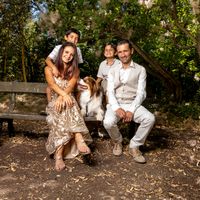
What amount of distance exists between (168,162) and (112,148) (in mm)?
780

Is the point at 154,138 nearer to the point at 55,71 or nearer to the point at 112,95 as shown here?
the point at 112,95

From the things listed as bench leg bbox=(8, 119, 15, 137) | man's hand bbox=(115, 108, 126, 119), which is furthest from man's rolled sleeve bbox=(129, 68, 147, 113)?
bench leg bbox=(8, 119, 15, 137)

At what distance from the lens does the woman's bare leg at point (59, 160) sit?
4.78 metres

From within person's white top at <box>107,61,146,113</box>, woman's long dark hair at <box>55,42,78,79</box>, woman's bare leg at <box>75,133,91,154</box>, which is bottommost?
woman's bare leg at <box>75,133,91,154</box>

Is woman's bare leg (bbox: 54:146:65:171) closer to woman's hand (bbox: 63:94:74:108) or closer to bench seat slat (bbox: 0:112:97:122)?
woman's hand (bbox: 63:94:74:108)

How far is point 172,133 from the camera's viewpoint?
7008mm

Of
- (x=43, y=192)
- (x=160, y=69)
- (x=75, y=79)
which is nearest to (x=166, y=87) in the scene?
(x=160, y=69)

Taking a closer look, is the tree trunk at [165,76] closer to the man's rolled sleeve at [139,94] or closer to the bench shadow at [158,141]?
the bench shadow at [158,141]

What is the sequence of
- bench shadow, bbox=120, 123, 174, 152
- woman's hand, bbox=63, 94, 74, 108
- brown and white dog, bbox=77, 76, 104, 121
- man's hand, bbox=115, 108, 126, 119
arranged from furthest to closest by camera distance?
bench shadow, bbox=120, 123, 174, 152
brown and white dog, bbox=77, 76, 104, 121
man's hand, bbox=115, 108, 126, 119
woman's hand, bbox=63, 94, 74, 108

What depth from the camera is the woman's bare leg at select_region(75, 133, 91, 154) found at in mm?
4574

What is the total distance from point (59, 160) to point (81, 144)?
371mm

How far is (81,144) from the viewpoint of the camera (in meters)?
4.69

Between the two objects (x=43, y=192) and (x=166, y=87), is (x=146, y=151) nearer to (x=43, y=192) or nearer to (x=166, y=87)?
(x=43, y=192)

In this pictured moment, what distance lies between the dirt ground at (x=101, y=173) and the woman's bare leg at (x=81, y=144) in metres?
0.30
